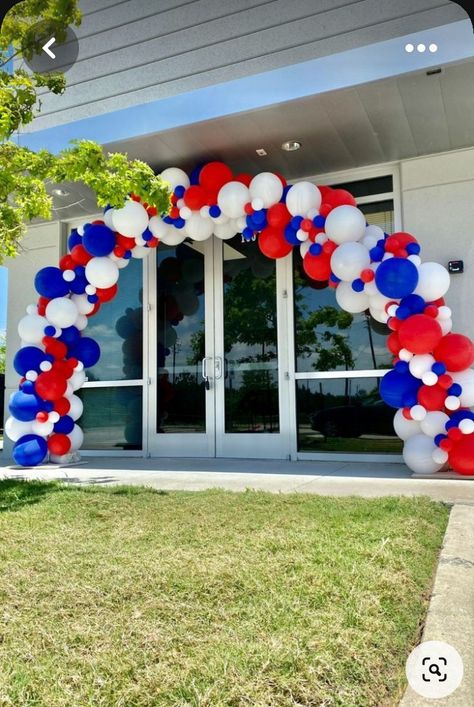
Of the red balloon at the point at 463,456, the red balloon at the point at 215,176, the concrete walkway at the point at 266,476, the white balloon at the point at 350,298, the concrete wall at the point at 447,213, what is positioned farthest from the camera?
the concrete wall at the point at 447,213

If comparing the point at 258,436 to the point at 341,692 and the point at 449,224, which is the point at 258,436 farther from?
the point at 341,692

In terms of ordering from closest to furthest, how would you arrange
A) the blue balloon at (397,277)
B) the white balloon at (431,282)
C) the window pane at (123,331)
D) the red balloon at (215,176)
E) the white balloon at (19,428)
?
the blue balloon at (397,277) < the white balloon at (431,282) < the red balloon at (215,176) < the white balloon at (19,428) < the window pane at (123,331)

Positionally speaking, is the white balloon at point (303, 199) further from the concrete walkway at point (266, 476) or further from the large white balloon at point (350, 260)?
the concrete walkway at point (266, 476)

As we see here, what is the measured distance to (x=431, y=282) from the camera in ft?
14.4

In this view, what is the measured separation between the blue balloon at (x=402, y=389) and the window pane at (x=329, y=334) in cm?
112

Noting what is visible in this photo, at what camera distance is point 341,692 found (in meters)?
1.25

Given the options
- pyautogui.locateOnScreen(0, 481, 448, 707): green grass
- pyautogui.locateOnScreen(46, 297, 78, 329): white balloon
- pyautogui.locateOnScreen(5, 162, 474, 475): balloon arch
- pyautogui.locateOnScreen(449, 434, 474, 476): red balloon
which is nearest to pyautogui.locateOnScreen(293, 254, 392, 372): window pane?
pyautogui.locateOnScreen(5, 162, 474, 475): balloon arch

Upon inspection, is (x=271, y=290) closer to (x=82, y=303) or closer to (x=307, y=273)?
(x=307, y=273)

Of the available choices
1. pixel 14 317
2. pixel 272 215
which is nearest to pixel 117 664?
pixel 272 215

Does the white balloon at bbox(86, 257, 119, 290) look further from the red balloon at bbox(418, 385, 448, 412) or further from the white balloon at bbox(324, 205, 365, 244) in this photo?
the red balloon at bbox(418, 385, 448, 412)

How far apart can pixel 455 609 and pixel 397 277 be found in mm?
3035

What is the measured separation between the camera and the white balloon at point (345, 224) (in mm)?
4652

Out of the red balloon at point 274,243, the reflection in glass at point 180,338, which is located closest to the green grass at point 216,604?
the red balloon at point 274,243

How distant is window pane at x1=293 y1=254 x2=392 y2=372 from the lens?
568 cm
